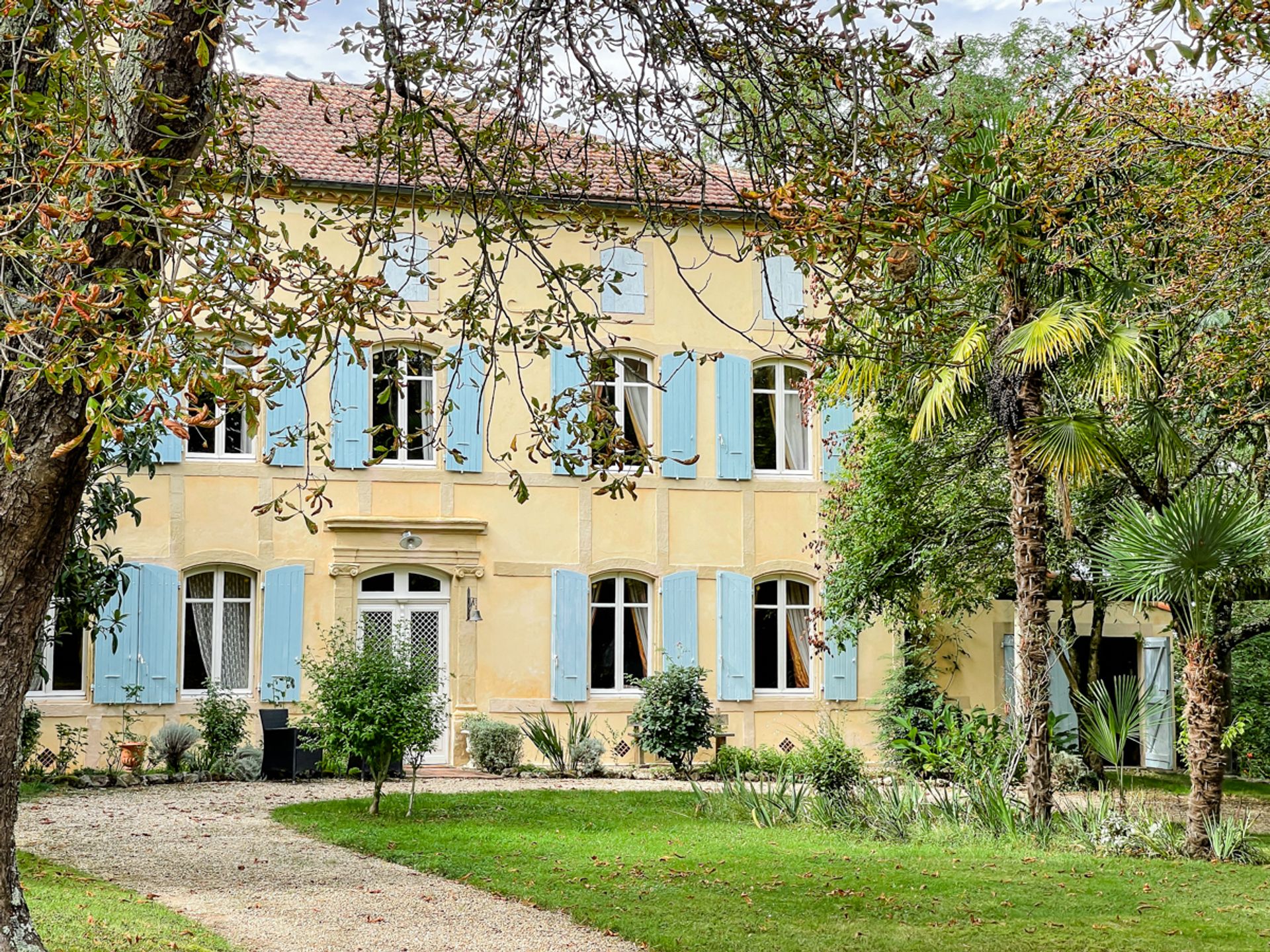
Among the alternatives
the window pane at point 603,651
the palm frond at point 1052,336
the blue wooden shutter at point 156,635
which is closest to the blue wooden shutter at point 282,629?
the blue wooden shutter at point 156,635

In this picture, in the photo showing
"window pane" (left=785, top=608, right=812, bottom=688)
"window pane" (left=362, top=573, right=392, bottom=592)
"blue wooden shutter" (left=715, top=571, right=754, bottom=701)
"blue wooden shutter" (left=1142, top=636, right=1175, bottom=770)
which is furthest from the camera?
"blue wooden shutter" (left=1142, top=636, right=1175, bottom=770)

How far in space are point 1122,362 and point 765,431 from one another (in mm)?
8232

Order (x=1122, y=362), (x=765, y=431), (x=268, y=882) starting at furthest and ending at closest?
1. (x=765, y=431)
2. (x=1122, y=362)
3. (x=268, y=882)

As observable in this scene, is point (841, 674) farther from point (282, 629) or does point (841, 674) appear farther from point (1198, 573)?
point (1198, 573)

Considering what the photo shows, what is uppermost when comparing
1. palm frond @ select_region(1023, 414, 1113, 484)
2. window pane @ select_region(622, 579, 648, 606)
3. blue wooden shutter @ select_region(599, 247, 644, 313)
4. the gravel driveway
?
blue wooden shutter @ select_region(599, 247, 644, 313)

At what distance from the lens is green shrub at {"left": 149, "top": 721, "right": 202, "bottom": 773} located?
15.3 metres

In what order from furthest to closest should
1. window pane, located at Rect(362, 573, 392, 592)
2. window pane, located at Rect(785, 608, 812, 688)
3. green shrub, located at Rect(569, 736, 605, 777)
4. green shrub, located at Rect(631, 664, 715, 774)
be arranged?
window pane, located at Rect(785, 608, 812, 688) → window pane, located at Rect(362, 573, 392, 592) → green shrub, located at Rect(569, 736, 605, 777) → green shrub, located at Rect(631, 664, 715, 774)

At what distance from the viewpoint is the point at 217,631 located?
1672 cm

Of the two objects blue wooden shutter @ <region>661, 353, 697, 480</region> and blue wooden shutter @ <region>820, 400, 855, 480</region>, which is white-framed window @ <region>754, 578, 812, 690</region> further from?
blue wooden shutter @ <region>661, 353, 697, 480</region>

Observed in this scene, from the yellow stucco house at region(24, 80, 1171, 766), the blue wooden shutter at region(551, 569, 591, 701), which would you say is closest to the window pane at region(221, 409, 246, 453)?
the yellow stucco house at region(24, 80, 1171, 766)

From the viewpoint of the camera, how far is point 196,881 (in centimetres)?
888

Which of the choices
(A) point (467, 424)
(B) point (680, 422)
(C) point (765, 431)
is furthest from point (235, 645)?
(C) point (765, 431)

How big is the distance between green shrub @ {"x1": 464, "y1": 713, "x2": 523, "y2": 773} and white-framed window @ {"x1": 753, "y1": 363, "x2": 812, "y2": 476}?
16.2 ft

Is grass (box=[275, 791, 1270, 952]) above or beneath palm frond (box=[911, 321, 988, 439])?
beneath
